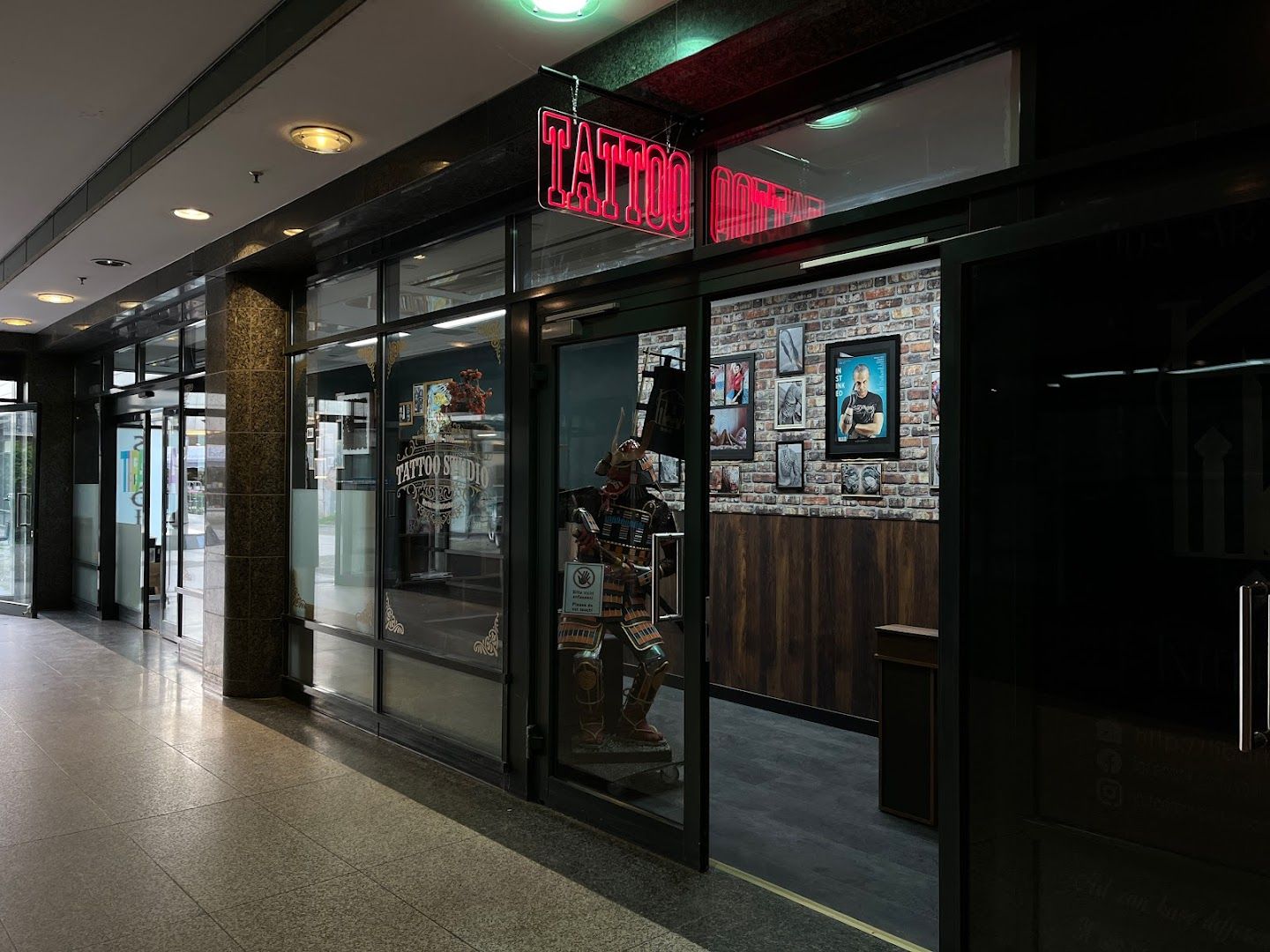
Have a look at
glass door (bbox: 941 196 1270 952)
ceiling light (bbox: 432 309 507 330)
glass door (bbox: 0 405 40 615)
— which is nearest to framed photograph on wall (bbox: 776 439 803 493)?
ceiling light (bbox: 432 309 507 330)

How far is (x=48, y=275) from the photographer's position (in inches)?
281

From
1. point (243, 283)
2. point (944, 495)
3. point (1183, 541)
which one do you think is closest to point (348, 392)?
point (243, 283)

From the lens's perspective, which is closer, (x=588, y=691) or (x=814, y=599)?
(x=588, y=691)

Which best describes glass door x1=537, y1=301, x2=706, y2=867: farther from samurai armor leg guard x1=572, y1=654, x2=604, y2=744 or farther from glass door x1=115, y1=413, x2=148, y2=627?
glass door x1=115, y1=413, x2=148, y2=627

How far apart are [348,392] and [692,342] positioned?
2.93 m

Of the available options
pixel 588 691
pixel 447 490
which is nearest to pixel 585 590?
pixel 588 691

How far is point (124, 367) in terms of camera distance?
30.2 ft

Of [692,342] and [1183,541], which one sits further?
[692,342]

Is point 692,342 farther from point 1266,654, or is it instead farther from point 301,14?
point 1266,654

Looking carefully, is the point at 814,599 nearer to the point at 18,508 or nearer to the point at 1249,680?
the point at 1249,680

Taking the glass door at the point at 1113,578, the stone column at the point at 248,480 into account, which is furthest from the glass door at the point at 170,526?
the glass door at the point at 1113,578

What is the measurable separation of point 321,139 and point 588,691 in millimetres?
2753

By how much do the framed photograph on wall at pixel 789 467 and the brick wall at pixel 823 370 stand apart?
0.04 metres

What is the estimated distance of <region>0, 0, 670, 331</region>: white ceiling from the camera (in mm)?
3186
